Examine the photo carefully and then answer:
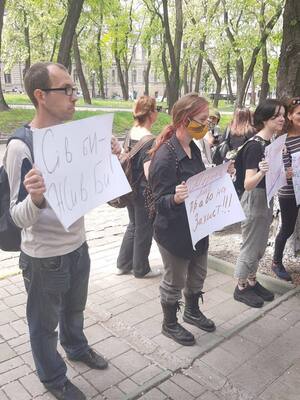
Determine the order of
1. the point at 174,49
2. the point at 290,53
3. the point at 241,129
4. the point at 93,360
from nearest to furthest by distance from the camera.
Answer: the point at 93,360 < the point at 290,53 < the point at 241,129 < the point at 174,49

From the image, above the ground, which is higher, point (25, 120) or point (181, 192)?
point (181, 192)

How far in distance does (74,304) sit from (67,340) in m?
0.34

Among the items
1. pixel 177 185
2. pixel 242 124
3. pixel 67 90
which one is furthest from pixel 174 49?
pixel 67 90

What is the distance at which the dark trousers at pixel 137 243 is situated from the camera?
14.3ft

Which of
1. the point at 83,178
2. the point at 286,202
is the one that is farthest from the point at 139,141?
the point at 83,178

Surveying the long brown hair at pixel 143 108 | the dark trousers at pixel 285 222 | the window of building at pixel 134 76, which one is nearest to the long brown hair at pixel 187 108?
the long brown hair at pixel 143 108

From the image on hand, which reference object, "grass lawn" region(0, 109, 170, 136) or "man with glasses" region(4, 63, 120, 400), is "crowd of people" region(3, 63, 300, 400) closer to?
"man with glasses" region(4, 63, 120, 400)

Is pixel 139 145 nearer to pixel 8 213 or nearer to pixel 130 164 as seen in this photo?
pixel 130 164

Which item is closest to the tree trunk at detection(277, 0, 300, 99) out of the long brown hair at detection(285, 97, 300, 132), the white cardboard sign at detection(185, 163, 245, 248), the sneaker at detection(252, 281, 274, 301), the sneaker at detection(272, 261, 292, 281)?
the long brown hair at detection(285, 97, 300, 132)

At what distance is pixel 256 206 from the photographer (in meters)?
3.64

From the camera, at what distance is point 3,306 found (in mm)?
3859

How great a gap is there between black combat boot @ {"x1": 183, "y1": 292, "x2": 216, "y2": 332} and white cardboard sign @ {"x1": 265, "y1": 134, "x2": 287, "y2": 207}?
3.31ft

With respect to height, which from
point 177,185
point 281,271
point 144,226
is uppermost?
point 177,185

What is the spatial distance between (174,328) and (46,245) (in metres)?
1.43
